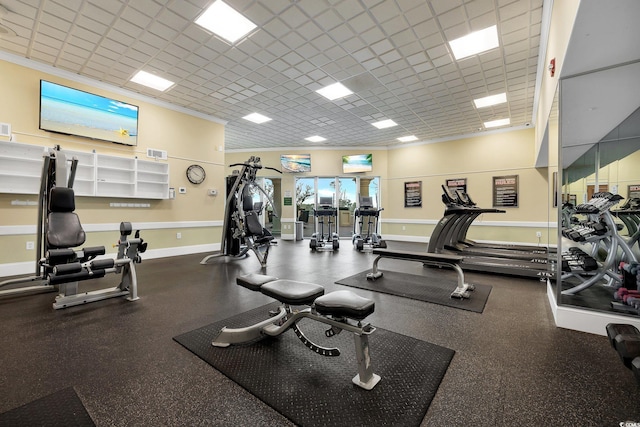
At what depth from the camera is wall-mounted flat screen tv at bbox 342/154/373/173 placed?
9.70 m

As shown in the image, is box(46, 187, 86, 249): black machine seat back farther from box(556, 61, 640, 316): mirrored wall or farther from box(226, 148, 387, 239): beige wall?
box(226, 148, 387, 239): beige wall

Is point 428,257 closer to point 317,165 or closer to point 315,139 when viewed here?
point 315,139

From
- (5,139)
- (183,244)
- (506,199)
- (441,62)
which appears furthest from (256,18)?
(506,199)

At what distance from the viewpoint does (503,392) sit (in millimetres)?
1513

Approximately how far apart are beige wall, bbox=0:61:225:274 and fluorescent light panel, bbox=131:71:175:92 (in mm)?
619

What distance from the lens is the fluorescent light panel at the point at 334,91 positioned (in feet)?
17.6

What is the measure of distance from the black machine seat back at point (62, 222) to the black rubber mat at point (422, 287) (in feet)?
10.5

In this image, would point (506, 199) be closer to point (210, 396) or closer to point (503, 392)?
point (503, 392)

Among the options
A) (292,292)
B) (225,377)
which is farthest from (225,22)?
(225,377)

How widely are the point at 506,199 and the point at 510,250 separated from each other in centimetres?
215

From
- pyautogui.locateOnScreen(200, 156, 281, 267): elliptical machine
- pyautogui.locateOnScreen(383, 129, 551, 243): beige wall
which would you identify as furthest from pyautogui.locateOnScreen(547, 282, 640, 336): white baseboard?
pyautogui.locateOnScreen(383, 129, 551, 243): beige wall

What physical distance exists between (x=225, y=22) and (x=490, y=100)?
5453mm

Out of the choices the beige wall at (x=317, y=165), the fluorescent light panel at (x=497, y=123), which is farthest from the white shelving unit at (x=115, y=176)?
the fluorescent light panel at (x=497, y=123)

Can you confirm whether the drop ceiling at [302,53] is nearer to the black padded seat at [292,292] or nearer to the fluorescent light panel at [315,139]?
the fluorescent light panel at [315,139]
